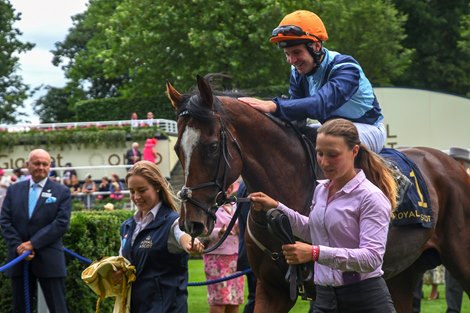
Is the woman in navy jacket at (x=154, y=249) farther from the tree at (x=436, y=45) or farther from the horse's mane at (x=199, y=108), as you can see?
the tree at (x=436, y=45)

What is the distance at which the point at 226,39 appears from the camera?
122ft

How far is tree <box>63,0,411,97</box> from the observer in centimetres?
3728

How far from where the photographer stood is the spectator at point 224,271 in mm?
9688

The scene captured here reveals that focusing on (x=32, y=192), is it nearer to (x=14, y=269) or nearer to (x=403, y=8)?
(x=14, y=269)

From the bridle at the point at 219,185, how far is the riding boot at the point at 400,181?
48.4 inches

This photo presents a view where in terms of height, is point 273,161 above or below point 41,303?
above

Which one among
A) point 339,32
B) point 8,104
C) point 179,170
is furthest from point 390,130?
point 8,104

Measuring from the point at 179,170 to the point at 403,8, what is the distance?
21393 mm

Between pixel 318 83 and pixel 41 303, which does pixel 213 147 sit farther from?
pixel 41 303

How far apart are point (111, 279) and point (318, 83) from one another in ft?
6.23

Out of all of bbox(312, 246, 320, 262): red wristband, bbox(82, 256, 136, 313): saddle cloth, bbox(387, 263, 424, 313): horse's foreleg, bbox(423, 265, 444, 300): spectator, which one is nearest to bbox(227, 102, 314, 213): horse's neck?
bbox(82, 256, 136, 313): saddle cloth

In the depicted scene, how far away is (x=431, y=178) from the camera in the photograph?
759 centimetres

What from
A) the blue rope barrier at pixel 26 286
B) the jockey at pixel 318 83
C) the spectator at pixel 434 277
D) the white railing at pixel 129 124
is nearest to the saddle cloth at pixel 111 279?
the jockey at pixel 318 83

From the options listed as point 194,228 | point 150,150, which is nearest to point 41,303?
point 194,228
